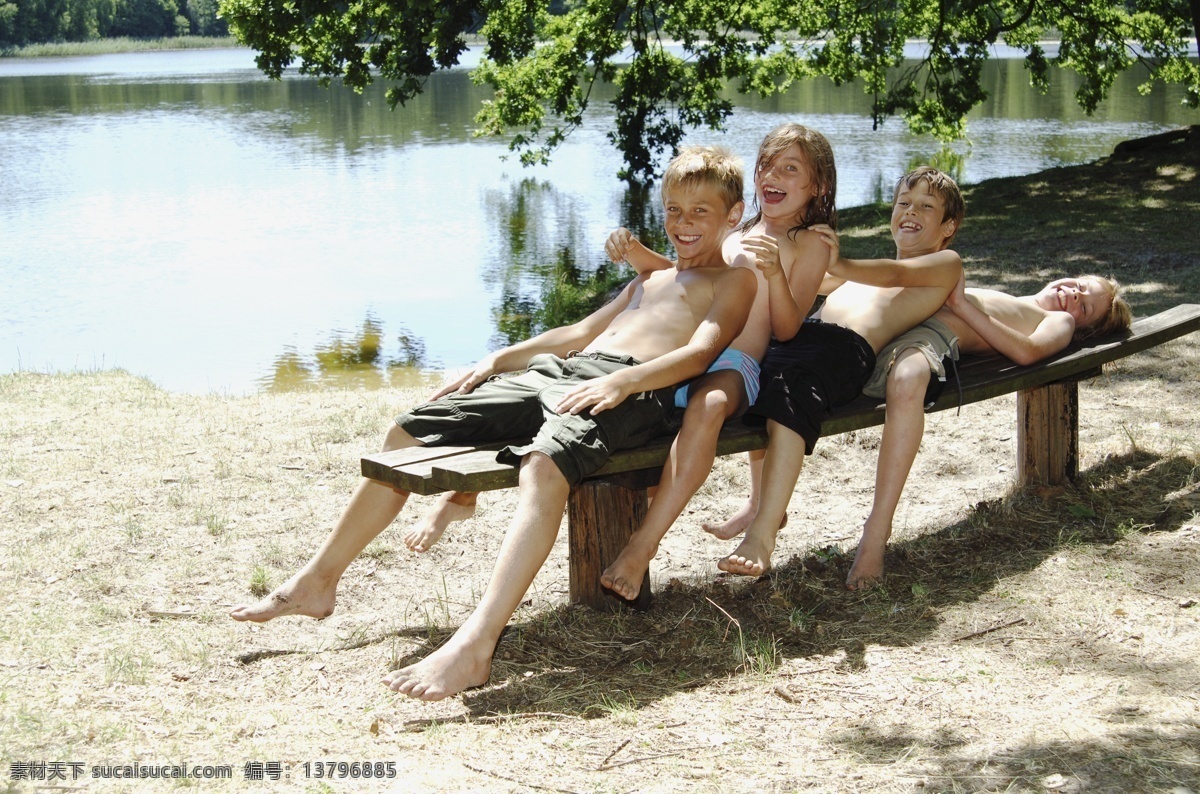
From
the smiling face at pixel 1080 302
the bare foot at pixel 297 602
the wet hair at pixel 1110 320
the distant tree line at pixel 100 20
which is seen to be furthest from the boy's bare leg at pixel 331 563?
the distant tree line at pixel 100 20

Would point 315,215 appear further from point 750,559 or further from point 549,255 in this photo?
point 750,559

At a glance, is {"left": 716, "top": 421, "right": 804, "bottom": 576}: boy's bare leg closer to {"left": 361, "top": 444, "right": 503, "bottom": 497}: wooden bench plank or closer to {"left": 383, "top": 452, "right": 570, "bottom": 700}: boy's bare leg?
{"left": 383, "top": 452, "right": 570, "bottom": 700}: boy's bare leg

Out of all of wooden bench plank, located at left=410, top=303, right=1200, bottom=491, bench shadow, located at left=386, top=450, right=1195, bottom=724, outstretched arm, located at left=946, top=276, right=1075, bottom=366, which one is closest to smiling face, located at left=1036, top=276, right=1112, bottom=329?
wooden bench plank, located at left=410, top=303, right=1200, bottom=491

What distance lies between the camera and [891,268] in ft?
13.3

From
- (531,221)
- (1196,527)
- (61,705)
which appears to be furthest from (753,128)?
(61,705)

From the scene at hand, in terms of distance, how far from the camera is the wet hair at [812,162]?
3963 mm

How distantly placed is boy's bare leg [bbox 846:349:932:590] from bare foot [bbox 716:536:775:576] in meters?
0.45

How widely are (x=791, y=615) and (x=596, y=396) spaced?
94 cm

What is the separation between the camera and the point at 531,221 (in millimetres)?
16375

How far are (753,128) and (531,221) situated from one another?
969 centimetres

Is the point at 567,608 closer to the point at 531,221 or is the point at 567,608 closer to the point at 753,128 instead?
the point at 531,221

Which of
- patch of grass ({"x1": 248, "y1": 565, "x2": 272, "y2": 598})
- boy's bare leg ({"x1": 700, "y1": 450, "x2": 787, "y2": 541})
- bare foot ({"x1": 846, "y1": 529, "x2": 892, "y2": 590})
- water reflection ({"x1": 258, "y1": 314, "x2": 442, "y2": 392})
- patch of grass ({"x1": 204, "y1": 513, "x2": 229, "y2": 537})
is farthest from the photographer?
water reflection ({"x1": 258, "y1": 314, "x2": 442, "y2": 392})

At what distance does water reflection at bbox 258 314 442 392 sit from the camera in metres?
9.55

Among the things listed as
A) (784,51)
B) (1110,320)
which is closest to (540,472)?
(1110,320)
